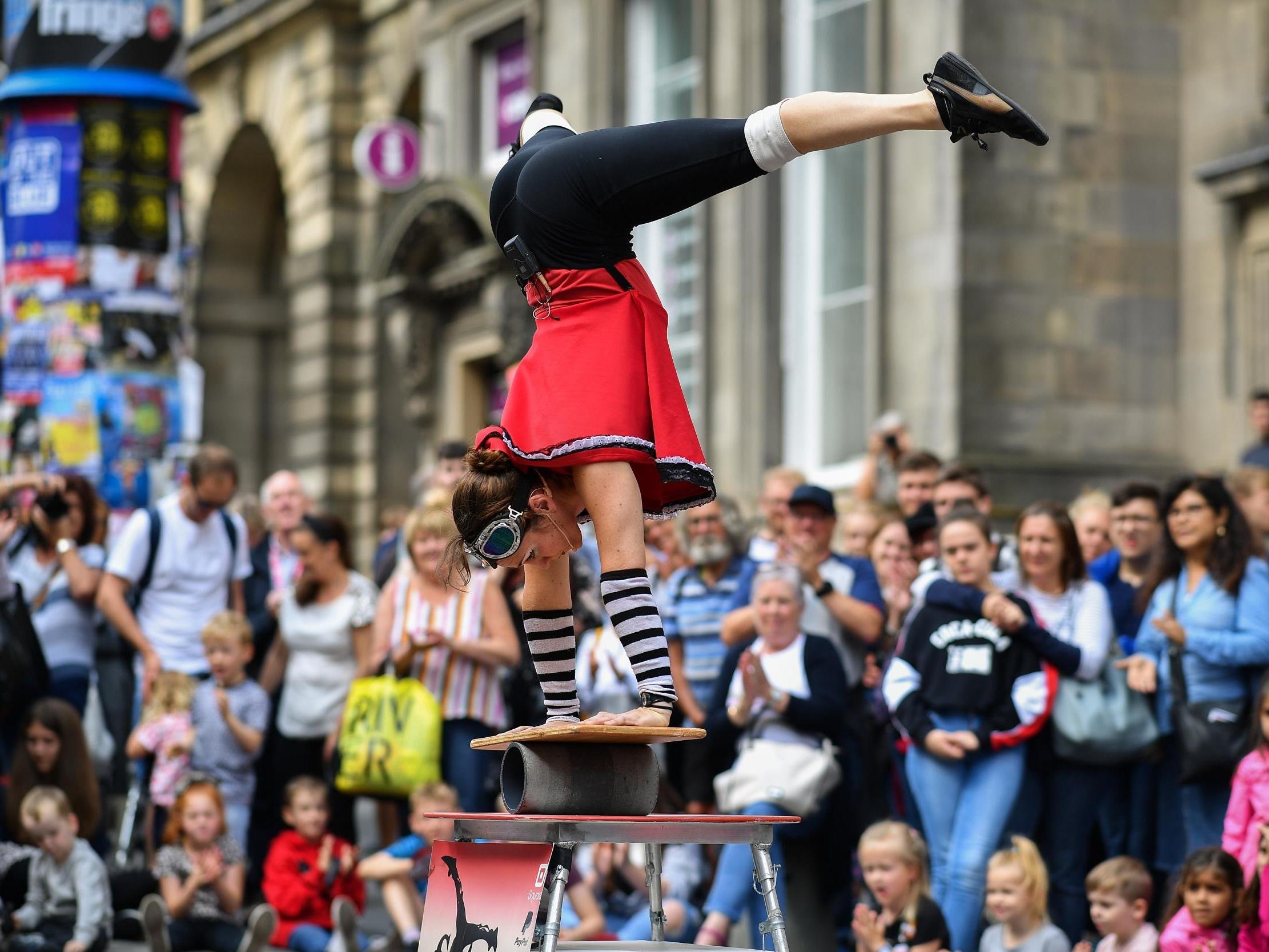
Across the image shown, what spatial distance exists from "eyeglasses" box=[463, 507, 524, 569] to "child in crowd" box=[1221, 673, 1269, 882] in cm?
297

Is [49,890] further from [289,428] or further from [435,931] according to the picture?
[289,428]

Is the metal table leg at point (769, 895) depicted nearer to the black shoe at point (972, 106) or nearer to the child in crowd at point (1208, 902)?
the black shoe at point (972, 106)

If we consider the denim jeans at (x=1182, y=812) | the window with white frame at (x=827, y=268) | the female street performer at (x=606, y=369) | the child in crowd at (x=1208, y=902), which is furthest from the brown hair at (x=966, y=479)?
the window with white frame at (x=827, y=268)

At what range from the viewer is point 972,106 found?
475cm

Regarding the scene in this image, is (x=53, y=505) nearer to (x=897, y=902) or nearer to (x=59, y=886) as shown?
(x=59, y=886)

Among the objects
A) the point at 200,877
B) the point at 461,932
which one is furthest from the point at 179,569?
the point at 461,932

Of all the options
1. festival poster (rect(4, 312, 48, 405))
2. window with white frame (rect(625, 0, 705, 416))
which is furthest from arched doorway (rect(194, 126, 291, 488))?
festival poster (rect(4, 312, 48, 405))

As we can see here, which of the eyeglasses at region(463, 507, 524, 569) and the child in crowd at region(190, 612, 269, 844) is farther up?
the eyeglasses at region(463, 507, 524, 569)

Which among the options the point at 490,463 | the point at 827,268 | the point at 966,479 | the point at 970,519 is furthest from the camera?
the point at 827,268

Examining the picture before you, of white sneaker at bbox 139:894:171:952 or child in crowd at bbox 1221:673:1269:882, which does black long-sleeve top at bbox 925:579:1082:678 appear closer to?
child in crowd at bbox 1221:673:1269:882

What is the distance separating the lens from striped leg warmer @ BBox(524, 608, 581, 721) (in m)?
5.48

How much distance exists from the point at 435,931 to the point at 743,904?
2.84 metres

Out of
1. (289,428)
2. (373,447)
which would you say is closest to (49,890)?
(373,447)

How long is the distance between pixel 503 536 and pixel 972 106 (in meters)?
1.54
